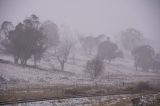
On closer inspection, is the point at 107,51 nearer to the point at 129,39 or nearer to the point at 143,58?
the point at 143,58

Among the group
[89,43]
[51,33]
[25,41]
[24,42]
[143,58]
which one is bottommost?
[143,58]

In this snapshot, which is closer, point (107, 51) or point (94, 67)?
point (94, 67)

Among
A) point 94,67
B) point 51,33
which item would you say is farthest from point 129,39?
point 94,67

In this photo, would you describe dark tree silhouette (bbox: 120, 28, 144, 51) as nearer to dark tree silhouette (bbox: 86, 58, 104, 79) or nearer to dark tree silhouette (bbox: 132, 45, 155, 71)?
dark tree silhouette (bbox: 132, 45, 155, 71)

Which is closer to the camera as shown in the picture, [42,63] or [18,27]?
[18,27]

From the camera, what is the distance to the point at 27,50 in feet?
217

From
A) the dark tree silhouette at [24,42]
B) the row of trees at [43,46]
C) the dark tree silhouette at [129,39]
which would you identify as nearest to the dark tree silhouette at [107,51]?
the row of trees at [43,46]

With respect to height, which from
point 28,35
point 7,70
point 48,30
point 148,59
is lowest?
point 7,70

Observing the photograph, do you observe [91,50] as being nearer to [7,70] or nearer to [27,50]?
[27,50]

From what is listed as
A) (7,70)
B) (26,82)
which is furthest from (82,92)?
(7,70)

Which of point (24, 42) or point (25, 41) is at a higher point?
point (25, 41)

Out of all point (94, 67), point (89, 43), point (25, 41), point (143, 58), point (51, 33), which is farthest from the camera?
point (89, 43)

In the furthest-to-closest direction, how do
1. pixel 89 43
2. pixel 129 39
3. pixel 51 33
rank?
pixel 129 39, pixel 89 43, pixel 51 33

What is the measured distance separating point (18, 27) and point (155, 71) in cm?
6342
